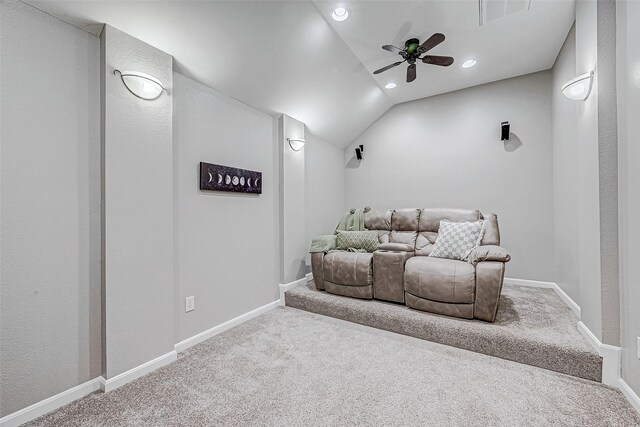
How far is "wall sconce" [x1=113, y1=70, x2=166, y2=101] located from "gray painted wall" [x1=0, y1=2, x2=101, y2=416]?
0.18m

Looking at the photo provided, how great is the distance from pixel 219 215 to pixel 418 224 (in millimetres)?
2432

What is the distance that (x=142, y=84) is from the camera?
1.82 meters

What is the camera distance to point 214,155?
97.1 inches

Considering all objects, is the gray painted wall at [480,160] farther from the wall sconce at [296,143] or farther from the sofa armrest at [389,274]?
the sofa armrest at [389,274]

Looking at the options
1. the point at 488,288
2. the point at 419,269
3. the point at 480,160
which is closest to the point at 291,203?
the point at 419,269

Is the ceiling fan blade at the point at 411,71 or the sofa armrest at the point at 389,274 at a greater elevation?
the ceiling fan blade at the point at 411,71

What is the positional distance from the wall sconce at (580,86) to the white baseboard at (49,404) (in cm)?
379

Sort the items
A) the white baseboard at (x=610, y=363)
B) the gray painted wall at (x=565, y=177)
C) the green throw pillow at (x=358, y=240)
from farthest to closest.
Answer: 1. the green throw pillow at (x=358, y=240)
2. the gray painted wall at (x=565, y=177)
3. the white baseboard at (x=610, y=363)

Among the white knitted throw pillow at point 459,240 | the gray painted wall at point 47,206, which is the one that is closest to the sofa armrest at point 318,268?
the white knitted throw pillow at point 459,240

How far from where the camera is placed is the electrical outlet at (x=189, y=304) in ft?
7.20

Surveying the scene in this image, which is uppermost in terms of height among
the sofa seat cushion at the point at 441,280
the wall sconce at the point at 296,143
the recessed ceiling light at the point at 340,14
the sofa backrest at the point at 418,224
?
the recessed ceiling light at the point at 340,14

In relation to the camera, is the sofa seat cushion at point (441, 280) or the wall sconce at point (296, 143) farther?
the wall sconce at point (296, 143)

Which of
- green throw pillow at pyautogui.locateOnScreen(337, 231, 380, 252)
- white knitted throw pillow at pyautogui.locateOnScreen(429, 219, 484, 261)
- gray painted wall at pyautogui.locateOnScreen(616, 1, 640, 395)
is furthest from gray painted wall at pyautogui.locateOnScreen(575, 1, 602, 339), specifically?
green throw pillow at pyautogui.locateOnScreen(337, 231, 380, 252)

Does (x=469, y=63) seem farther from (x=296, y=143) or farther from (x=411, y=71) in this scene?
(x=296, y=143)
